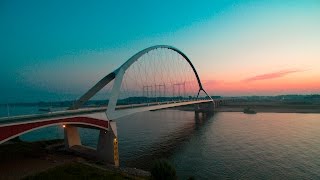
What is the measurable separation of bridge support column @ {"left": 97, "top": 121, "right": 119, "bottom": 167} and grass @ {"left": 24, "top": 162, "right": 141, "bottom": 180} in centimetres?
480

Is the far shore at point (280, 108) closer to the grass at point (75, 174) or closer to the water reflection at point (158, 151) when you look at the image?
the water reflection at point (158, 151)

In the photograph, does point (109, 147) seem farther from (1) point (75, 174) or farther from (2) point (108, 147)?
(1) point (75, 174)

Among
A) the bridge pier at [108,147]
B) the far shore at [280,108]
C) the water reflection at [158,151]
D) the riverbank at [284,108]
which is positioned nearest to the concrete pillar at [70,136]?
the bridge pier at [108,147]

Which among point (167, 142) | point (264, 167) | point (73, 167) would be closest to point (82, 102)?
point (73, 167)

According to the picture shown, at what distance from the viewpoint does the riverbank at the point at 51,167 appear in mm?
22688

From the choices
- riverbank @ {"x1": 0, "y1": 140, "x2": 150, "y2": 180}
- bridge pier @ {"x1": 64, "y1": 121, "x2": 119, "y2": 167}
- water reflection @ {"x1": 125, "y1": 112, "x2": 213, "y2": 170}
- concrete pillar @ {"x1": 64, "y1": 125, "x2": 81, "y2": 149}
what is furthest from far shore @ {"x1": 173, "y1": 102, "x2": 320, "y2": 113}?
riverbank @ {"x1": 0, "y1": 140, "x2": 150, "y2": 180}

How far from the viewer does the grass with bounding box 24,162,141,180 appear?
22.0m

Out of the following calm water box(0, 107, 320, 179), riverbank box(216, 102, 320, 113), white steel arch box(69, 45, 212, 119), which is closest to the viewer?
calm water box(0, 107, 320, 179)

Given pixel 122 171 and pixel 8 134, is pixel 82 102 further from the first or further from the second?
pixel 8 134

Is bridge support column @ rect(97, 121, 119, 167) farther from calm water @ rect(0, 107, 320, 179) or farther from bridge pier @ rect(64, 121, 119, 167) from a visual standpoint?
calm water @ rect(0, 107, 320, 179)

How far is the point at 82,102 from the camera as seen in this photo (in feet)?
121

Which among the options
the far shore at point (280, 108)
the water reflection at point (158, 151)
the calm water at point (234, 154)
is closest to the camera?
the calm water at point (234, 154)

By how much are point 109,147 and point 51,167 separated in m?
7.44

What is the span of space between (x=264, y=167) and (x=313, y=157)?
8.65 meters
